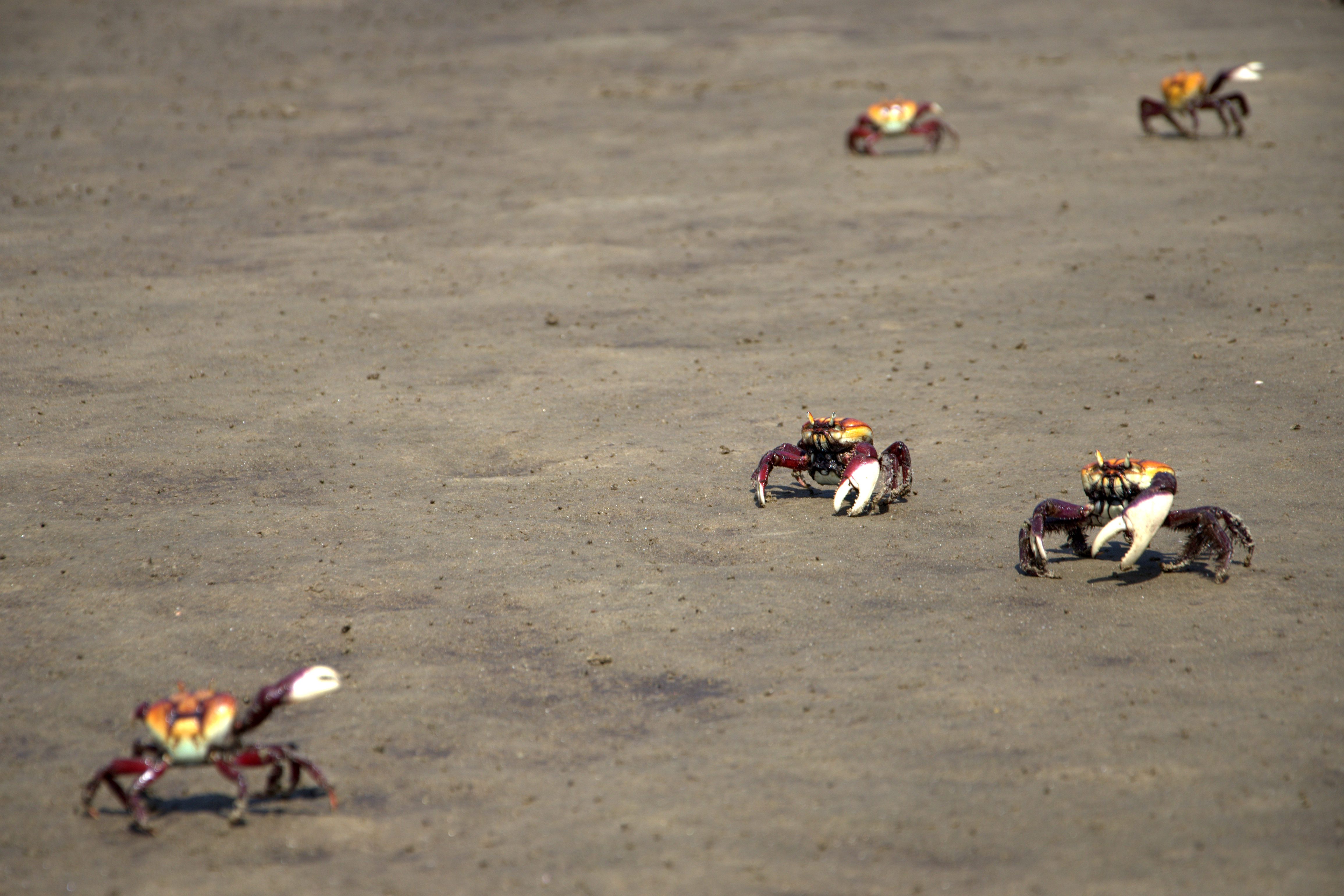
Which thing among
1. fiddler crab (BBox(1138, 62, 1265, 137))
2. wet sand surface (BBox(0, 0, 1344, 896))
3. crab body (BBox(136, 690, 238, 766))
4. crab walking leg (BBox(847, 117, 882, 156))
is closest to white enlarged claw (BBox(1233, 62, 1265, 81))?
fiddler crab (BBox(1138, 62, 1265, 137))

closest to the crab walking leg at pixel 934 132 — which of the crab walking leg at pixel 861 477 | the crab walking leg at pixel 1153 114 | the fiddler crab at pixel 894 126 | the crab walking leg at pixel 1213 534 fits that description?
the fiddler crab at pixel 894 126

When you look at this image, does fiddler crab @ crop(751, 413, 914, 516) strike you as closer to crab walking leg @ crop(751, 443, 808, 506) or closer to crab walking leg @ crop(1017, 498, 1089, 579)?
crab walking leg @ crop(751, 443, 808, 506)

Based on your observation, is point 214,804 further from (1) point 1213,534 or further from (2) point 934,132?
(2) point 934,132

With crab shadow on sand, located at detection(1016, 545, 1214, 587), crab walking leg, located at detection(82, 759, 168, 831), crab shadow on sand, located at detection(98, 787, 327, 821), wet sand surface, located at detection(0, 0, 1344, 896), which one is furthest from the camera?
crab shadow on sand, located at detection(1016, 545, 1214, 587)

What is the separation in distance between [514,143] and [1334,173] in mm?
13641

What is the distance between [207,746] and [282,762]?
508 mm

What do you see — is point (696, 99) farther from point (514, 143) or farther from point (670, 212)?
point (670, 212)

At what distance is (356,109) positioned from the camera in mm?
23750

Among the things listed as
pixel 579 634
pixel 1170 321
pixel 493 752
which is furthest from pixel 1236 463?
pixel 493 752

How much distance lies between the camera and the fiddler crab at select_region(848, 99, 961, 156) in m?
20.9

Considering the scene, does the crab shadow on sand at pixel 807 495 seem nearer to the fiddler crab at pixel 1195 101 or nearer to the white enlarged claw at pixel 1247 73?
the fiddler crab at pixel 1195 101

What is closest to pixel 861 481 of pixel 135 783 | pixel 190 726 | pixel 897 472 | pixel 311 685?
pixel 897 472

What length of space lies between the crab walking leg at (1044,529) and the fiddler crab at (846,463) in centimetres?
133

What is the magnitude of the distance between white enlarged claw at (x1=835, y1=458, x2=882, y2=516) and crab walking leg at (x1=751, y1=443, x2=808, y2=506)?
48 centimetres
